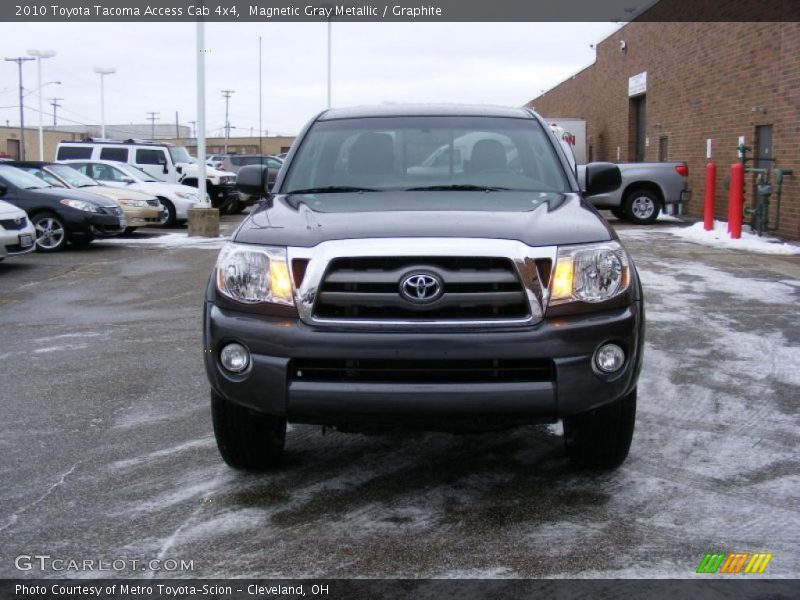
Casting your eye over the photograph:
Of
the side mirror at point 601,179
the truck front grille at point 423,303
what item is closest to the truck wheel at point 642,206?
the side mirror at point 601,179

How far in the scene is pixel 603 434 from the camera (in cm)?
421

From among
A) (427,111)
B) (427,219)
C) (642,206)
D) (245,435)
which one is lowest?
(245,435)

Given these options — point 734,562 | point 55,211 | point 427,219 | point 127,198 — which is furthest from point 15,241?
point 734,562

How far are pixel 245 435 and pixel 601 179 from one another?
2.71 meters

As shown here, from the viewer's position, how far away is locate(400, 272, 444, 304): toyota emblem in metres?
3.67

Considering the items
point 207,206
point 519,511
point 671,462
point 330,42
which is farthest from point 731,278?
point 330,42

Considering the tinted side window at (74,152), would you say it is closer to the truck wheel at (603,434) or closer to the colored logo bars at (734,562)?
the truck wheel at (603,434)

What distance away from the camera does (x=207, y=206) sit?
1823cm

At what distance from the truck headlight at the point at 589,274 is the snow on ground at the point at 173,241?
494 inches

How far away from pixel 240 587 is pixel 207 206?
15607 millimetres

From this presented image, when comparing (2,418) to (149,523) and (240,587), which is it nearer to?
(149,523)

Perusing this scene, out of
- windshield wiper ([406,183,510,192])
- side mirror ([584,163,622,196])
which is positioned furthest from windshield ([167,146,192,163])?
windshield wiper ([406,183,510,192])

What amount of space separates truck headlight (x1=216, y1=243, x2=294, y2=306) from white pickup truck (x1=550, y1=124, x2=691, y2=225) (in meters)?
16.9

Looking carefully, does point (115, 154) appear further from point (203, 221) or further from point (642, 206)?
point (642, 206)
